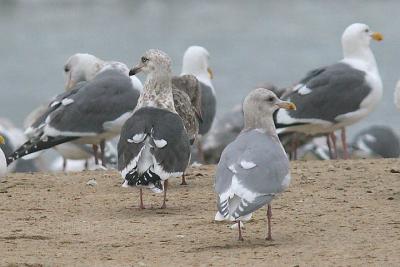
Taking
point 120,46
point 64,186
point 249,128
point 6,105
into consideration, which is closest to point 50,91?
point 6,105

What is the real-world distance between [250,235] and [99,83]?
13.4ft

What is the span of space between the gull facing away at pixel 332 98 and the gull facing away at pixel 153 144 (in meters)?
3.57

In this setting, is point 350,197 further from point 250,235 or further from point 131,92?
point 131,92

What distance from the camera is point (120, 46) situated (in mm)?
35719

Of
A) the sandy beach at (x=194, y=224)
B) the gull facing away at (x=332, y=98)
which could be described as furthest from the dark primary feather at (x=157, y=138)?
the gull facing away at (x=332, y=98)

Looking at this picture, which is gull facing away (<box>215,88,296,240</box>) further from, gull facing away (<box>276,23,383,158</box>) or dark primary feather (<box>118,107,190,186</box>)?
gull facing away (<box>276,23,383,158</box>)

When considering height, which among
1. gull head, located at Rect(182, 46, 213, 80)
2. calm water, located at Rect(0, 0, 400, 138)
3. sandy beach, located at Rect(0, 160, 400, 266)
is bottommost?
sandy beach, located at Rect(0, 160, 400, 266)

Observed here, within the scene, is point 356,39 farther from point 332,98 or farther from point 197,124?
point 197,124

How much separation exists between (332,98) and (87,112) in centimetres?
260

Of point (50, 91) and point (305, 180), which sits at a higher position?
point (50, 91)

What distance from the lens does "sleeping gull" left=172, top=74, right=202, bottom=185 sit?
32.8ft

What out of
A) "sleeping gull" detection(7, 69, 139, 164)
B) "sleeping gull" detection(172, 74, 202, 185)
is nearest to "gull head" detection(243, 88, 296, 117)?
"sleeping gull" detection(172, 74, 202, 185)

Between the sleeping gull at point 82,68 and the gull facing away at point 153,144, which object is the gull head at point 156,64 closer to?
the gull facing away at point 153,144

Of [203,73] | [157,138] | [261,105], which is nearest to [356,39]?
[203,73]
